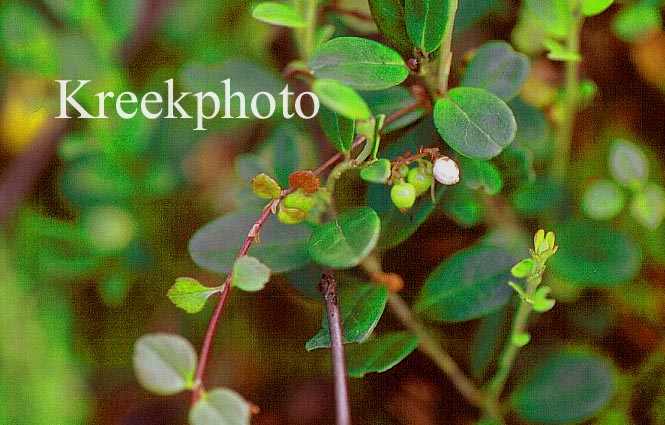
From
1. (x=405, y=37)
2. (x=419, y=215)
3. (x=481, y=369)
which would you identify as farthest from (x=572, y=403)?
(x=405, y=37)

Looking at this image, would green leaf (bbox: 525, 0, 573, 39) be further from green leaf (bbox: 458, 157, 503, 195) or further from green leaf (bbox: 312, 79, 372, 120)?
green leaf (bbox: 312, 79, 372, 120)

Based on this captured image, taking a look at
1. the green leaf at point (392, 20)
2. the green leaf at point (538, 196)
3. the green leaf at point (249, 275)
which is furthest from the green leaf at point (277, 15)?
the green leaf at point (538, 196)

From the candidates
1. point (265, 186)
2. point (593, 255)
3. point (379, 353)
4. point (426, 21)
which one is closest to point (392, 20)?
point (426, 21)

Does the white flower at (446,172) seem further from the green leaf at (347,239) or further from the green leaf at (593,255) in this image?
the green leaf at (593,255)

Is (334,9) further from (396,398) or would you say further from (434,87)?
(396,398)

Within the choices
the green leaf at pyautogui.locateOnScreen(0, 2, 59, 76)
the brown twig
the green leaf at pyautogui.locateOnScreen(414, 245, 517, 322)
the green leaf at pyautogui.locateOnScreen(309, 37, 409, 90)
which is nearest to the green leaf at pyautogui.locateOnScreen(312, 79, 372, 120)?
the green leaf at pyautogui.locateOnScreen(309, 37, 409, 90)

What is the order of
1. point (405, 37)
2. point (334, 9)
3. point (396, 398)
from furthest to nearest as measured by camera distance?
point (396, 398), point (334, 9), point (405, 37)
